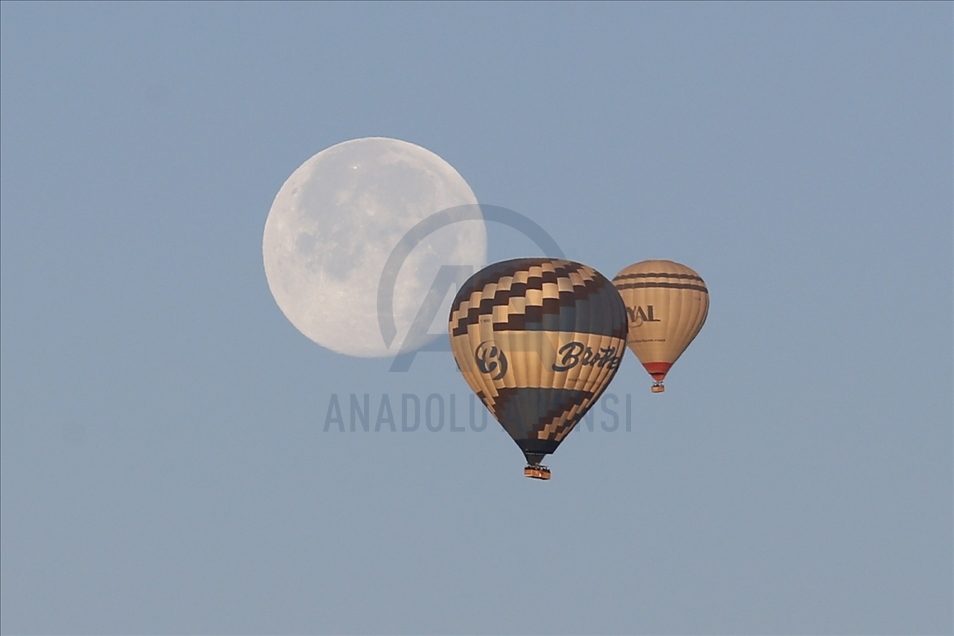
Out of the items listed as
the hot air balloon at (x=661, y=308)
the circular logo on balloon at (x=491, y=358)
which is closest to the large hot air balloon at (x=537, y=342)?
the circular logo on balloon at (x=491, y=358)

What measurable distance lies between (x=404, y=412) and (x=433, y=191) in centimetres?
749

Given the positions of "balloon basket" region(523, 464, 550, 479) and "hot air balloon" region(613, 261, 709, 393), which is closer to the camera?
"balloon basket" region(523, 464, 550, 479)

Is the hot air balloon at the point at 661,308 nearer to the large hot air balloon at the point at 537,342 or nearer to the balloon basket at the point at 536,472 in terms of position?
the large hot air balloon at the point at 537,342

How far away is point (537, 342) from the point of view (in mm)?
67938

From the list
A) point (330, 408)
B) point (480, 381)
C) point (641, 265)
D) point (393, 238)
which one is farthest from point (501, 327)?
point (641, 265)

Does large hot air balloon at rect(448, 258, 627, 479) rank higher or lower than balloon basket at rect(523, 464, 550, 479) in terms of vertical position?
higher

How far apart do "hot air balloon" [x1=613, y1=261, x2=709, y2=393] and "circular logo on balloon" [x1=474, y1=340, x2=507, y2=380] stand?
15.9m

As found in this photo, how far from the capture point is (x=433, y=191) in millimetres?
74125

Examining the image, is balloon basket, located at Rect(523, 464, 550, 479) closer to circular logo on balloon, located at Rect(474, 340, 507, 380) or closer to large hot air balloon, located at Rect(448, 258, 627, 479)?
large hot air balloon, located at Rect(448, 258, 627, 479)

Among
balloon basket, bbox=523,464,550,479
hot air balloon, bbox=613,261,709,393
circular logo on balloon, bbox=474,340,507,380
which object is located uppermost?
hot air balloon, bbox=613,261,709,393

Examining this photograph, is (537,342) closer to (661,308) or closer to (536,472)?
(536,472)

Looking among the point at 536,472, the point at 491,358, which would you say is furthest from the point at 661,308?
the point at 491,358

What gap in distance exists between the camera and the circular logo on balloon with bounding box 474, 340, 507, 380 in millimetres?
68375

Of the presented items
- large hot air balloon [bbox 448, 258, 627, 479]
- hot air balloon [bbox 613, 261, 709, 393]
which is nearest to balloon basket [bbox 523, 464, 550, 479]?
large hot air balloon [bbox 448, 258, 627, 479]
